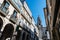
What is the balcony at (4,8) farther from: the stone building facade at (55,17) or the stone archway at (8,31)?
the stone building facade at (55,17)

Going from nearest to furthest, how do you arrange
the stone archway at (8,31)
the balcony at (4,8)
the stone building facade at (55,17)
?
the stone building facade at (55,17)
the balcony at (4,8)
the stone archway at (8,31)

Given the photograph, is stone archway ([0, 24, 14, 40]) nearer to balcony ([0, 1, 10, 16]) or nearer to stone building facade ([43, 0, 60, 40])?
balcony ([0, 1, 10, 16])

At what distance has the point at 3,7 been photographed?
1277 centimetres

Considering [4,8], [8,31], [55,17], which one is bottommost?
[8,31]

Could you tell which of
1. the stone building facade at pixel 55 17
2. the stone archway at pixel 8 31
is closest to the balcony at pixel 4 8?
the stone archway at pixel 8 31

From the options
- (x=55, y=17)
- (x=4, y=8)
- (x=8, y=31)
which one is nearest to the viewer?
(x=55, y=17)

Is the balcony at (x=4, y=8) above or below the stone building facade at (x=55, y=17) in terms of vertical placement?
above

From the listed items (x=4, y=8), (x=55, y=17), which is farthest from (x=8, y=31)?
(x=55, y=17)

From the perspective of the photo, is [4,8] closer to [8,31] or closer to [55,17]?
[8,31]

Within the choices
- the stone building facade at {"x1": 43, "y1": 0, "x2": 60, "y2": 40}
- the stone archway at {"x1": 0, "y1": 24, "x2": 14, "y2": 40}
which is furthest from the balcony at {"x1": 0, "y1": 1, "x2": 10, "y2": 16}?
the stone building facade at {"x1": 43, "y1": 0, "x2": 60, "y2": 40}

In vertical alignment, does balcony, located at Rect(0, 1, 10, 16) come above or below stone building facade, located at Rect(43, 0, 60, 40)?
above

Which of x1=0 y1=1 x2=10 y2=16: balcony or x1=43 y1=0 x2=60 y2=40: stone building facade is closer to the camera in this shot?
x1=43 y1=0 x2=60 y2=40: stone building facade

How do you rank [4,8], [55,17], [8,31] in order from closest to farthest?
[55,17]
[4,8]
[8,31]

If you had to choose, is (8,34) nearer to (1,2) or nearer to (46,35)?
(1,2)
